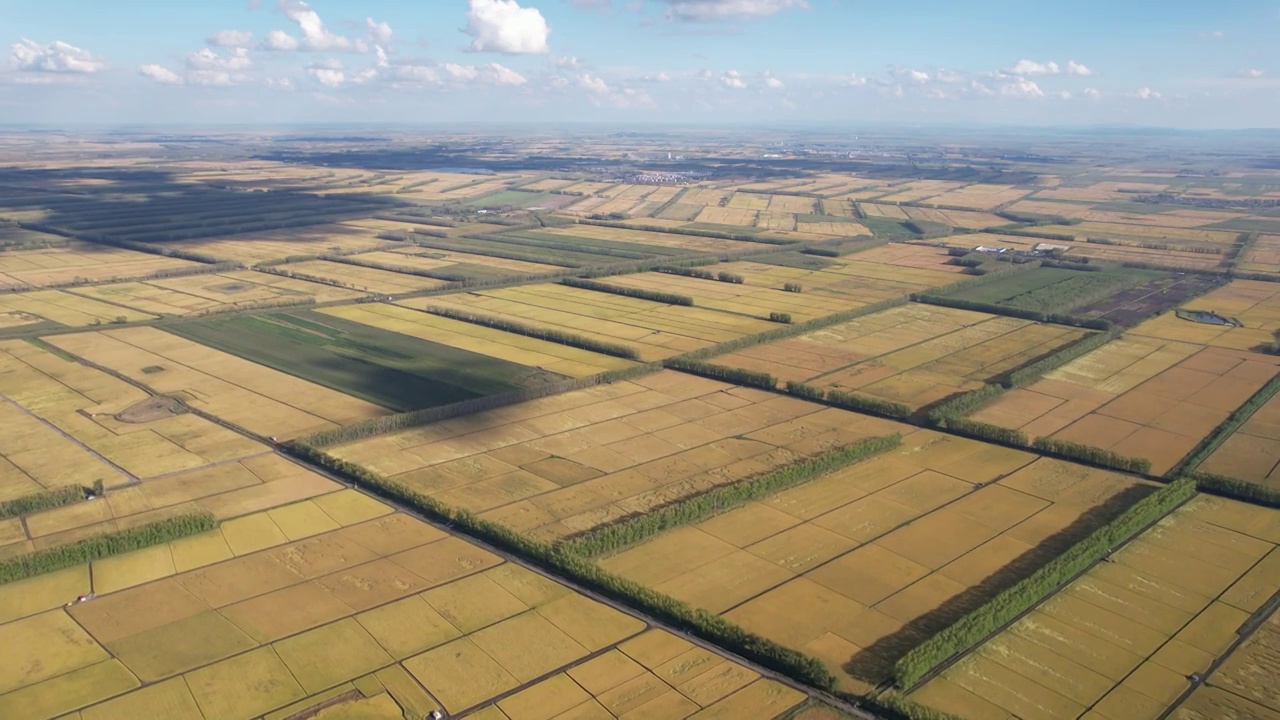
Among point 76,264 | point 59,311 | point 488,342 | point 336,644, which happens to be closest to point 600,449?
point 336,644

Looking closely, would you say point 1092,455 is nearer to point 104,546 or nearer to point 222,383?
point 104,546

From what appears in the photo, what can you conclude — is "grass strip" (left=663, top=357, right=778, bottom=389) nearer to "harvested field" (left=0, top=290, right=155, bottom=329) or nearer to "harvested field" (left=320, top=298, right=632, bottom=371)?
"harvested field" (left=320, top=298, right=632, bottom=371)

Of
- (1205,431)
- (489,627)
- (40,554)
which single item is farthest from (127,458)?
(1205,431)

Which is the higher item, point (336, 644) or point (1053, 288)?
point (1053, 288)

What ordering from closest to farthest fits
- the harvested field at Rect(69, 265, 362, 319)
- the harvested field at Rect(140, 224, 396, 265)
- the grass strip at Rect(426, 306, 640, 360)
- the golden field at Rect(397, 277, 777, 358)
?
the grass strip at Rect(426, 306, 640, 360) → the golden field at Rect(397, 277, 777, 358) → the harvested field at Rect(69, 265, 362, 319) → the harvested field at Rect(140, 224, 396, 265)

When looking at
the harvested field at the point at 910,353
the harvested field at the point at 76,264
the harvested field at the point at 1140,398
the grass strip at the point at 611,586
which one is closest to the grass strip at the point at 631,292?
the harvested field at the point at 910,353

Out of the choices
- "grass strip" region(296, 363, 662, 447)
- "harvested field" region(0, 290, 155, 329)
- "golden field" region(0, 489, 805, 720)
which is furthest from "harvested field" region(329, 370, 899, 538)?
"harvested field" region(0, 290, 155, 329)
